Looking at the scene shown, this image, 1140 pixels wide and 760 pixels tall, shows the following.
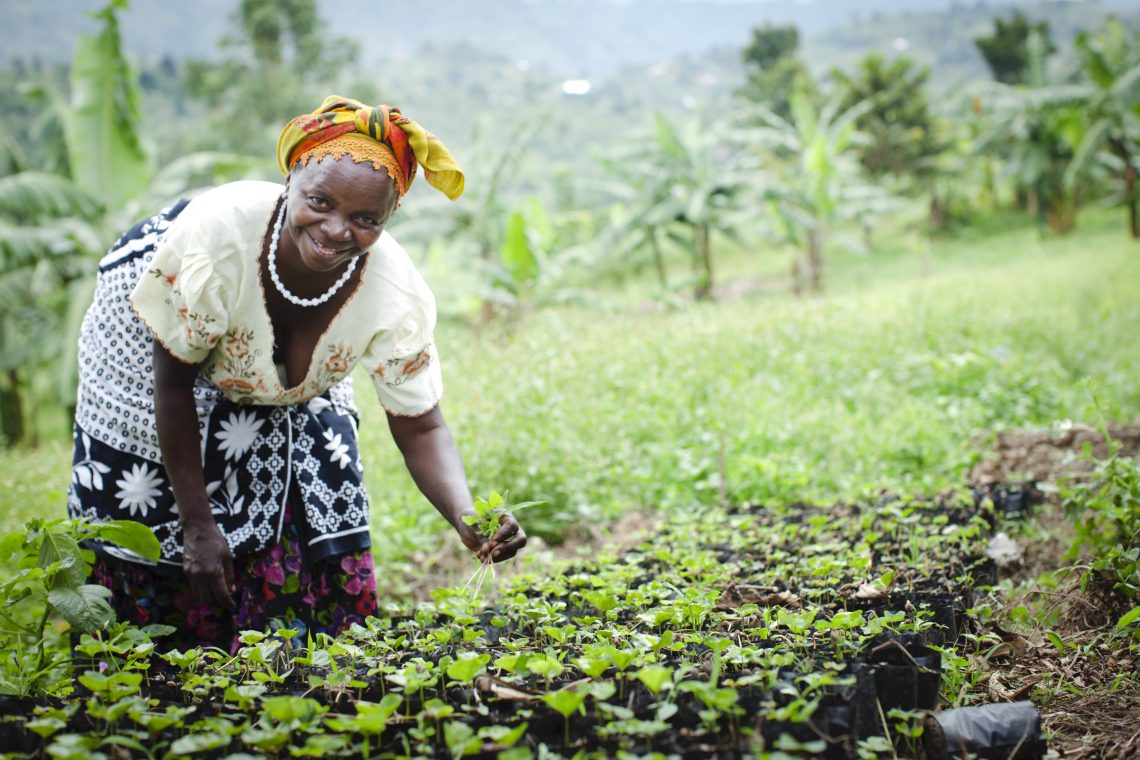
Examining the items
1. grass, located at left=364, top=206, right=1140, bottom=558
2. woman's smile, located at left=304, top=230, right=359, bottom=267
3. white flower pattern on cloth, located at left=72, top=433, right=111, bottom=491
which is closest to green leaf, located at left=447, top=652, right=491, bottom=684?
woman's smile, located at left=304, top=230, right=359, bottom=267

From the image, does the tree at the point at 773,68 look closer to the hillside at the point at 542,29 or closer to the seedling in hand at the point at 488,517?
the hillside at the point at 542,29

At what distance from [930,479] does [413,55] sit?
250 ft

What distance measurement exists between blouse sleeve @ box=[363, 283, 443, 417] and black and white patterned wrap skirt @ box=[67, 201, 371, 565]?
0.35 m

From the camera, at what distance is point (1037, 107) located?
64.1 feet

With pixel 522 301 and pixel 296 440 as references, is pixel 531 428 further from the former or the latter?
pixel 522 301

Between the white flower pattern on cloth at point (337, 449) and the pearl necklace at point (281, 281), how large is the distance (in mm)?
522

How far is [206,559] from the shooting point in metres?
2.51

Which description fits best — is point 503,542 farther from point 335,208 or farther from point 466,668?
point 335,208

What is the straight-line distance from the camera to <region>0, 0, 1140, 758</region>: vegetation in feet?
5.91

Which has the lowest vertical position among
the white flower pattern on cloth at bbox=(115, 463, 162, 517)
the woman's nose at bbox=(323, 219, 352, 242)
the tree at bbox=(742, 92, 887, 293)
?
the white flower pattern on cloth at bbox=(115, 463, 162, 517)

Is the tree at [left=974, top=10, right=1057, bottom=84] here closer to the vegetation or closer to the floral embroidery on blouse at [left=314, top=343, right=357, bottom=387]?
the vegetation

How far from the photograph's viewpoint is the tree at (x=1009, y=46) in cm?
3011

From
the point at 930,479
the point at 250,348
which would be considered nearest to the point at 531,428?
the point at 930,479

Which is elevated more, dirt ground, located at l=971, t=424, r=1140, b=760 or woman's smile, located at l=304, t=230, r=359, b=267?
woman's smile, located at l=304, t=230, r=359, b=267
